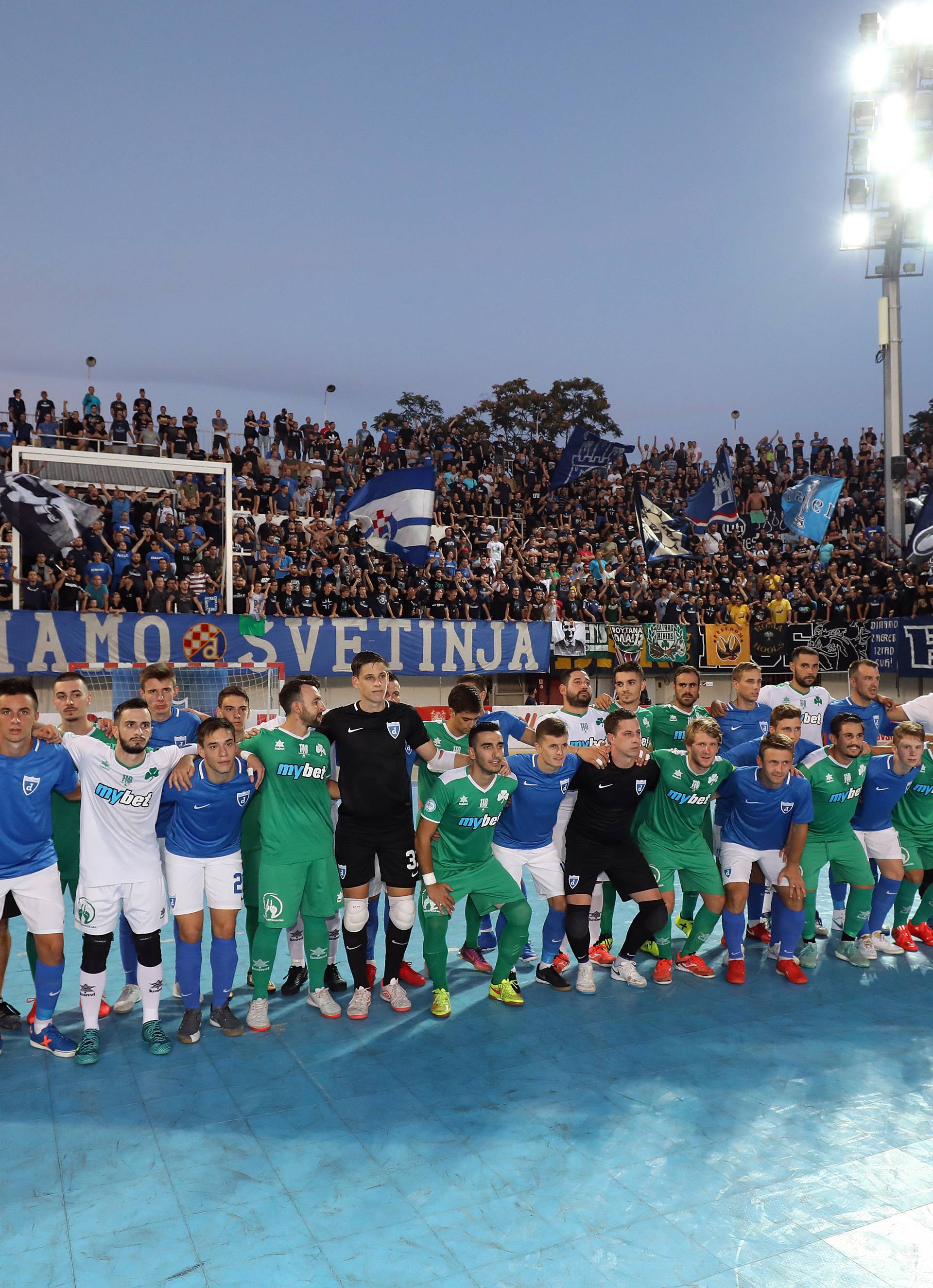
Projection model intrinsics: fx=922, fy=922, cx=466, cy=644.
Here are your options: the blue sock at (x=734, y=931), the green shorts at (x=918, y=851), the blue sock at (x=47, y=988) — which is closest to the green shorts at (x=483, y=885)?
the blue sock at (x=734, y=931)

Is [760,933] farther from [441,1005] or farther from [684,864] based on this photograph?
[441,1005]

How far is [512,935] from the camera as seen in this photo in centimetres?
703

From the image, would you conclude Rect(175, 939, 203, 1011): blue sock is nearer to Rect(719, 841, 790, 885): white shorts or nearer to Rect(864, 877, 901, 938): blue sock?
Rect(719, 841, 790, 885): white shorts

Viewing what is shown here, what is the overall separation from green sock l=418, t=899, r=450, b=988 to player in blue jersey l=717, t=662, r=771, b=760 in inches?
135

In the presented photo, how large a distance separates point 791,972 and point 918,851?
1.84 metres

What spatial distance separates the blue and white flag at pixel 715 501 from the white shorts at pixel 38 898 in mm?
23340

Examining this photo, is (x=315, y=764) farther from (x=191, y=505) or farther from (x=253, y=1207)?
(x=191, y=505)

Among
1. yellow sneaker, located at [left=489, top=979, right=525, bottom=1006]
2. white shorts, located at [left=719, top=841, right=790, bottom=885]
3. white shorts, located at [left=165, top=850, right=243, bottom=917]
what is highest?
white shorts, located at [left=165, top=850, right=243, bottom=917]

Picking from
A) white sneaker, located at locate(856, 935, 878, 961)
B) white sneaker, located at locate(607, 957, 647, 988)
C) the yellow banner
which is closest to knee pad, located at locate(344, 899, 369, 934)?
white sneaker, located at locate(607, 957, 647, 988)

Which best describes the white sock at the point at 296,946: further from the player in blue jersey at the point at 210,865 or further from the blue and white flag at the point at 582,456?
the blue and white flag at the point at 582,456

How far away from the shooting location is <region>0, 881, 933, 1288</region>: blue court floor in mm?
4152

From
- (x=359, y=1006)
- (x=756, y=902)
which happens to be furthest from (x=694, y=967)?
(x=359, y=1006)

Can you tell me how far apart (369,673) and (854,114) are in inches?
1143

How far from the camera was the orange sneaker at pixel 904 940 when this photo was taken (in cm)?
838
